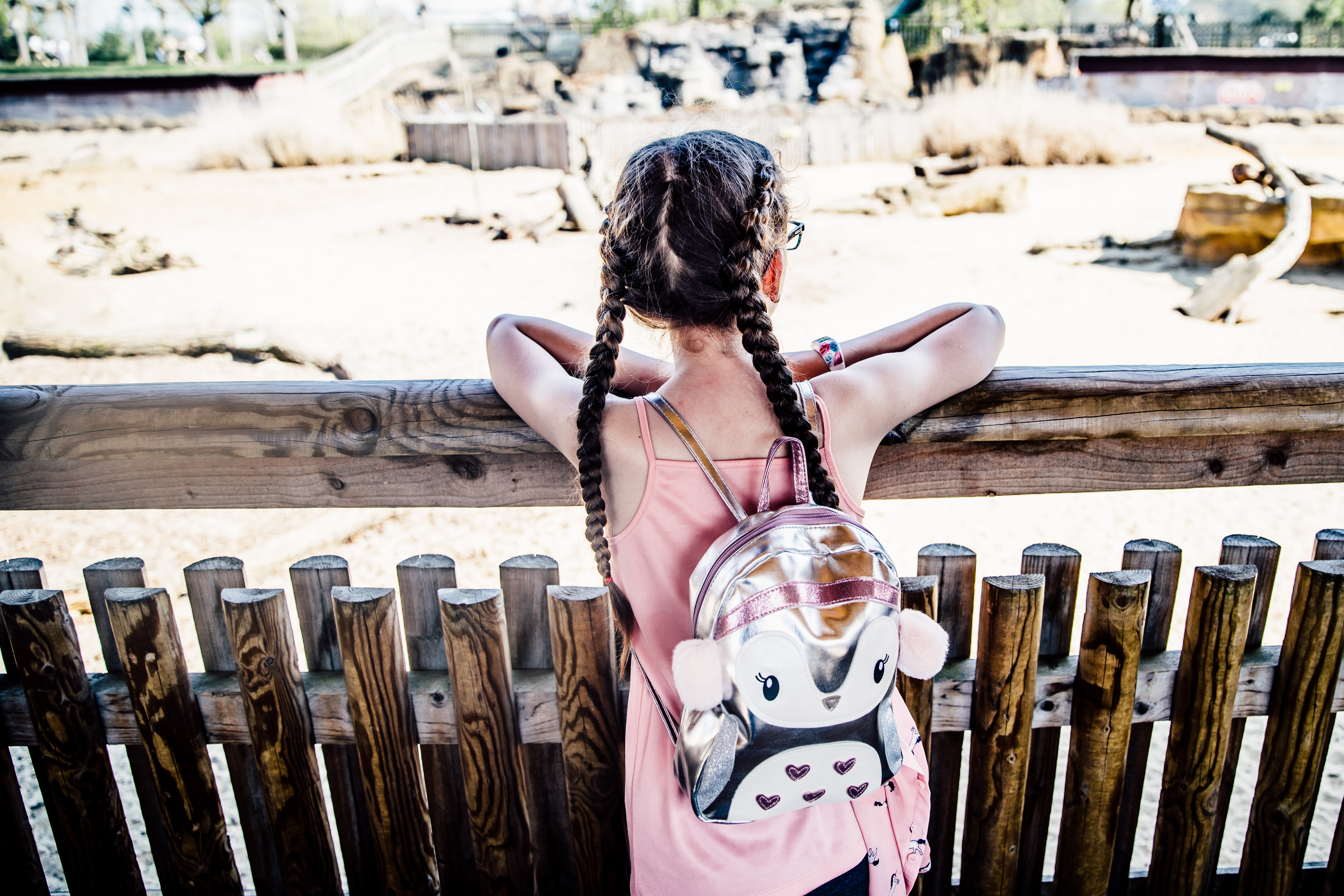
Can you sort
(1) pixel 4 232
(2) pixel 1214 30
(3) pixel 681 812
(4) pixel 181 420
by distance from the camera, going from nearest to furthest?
(3) pixel 681 812, (4) pixel 181 420, (1) pixel 4 232, (2) pixel 1214 30

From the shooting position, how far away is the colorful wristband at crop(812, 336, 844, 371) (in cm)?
143

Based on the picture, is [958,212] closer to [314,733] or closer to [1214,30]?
[314,733]

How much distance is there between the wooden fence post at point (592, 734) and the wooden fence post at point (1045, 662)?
757 mm

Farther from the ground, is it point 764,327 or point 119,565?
point 764,327

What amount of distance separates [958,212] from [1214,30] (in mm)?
31185

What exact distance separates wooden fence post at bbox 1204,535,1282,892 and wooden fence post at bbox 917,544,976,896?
468mm

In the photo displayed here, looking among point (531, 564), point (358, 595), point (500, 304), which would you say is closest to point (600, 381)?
point (531, 564)

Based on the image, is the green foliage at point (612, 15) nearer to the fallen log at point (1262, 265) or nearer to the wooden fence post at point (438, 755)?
the fallen log at point (1262, 265)

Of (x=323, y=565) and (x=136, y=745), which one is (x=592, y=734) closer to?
(x=323, y=565)

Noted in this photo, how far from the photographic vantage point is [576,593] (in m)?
1.52

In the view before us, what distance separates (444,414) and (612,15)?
45041 mm

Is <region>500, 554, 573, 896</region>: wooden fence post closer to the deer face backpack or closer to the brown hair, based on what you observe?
the brown hair

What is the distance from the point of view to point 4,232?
1288 cm

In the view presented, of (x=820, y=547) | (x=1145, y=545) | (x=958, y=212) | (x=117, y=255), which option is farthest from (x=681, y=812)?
(x=958, y=212)
